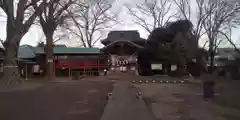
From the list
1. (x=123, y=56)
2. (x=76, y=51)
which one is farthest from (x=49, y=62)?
(x=123, y=56)

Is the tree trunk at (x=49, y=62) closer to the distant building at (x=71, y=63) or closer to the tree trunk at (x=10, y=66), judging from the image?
the distant building at (x=71, y=63)

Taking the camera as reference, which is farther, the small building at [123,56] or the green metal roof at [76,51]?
the small building at [123,56]

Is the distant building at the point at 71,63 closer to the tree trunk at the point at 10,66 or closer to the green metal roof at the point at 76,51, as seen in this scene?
the green metal roof at the point at 76,51

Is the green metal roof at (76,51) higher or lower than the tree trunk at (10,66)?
higher

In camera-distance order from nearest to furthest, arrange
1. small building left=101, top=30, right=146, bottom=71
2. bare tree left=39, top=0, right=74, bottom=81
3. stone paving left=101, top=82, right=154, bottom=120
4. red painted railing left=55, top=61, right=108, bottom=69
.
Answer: stone paving left=101, top=82, right=154, bottom=120
bare tree left=39, top=0, right=74, bottom=81
red painted railing left=55, top=61, right=108, bottom=69
small building left=101, top=30, right=146, bottom=71

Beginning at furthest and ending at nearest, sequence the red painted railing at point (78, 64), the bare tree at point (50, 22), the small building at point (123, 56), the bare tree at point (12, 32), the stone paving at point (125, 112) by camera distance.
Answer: the small building at point (123, 56) < the red painted railing at point (78, 64) < the bare tree at point (50, 22) < the bare tree at point (12, 32) < the stone paving at point (125, 112)

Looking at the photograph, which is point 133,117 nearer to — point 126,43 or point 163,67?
point 163,67

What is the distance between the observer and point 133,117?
11.8 metres

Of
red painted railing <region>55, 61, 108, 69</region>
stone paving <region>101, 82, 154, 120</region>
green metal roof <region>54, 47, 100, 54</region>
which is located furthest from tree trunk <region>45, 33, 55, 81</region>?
stone paving <region>101, 82, 154, 120</region>

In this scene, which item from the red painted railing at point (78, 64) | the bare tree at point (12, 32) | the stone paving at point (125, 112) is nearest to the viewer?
the stone paving at point (125, 112)

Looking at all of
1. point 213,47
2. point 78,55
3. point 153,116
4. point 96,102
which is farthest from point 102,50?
point 153,116

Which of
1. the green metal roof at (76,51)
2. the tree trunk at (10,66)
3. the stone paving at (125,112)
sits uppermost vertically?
the green metal roof at (76,51)

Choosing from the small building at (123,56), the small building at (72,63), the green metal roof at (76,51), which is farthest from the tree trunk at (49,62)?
the small building at (123,56)

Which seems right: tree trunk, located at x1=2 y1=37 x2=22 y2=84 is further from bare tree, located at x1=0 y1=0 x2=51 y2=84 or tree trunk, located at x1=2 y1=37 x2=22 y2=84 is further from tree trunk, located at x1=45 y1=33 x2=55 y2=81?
tree trunk, located at x1=45 y1=33 x2=55 y2=81
